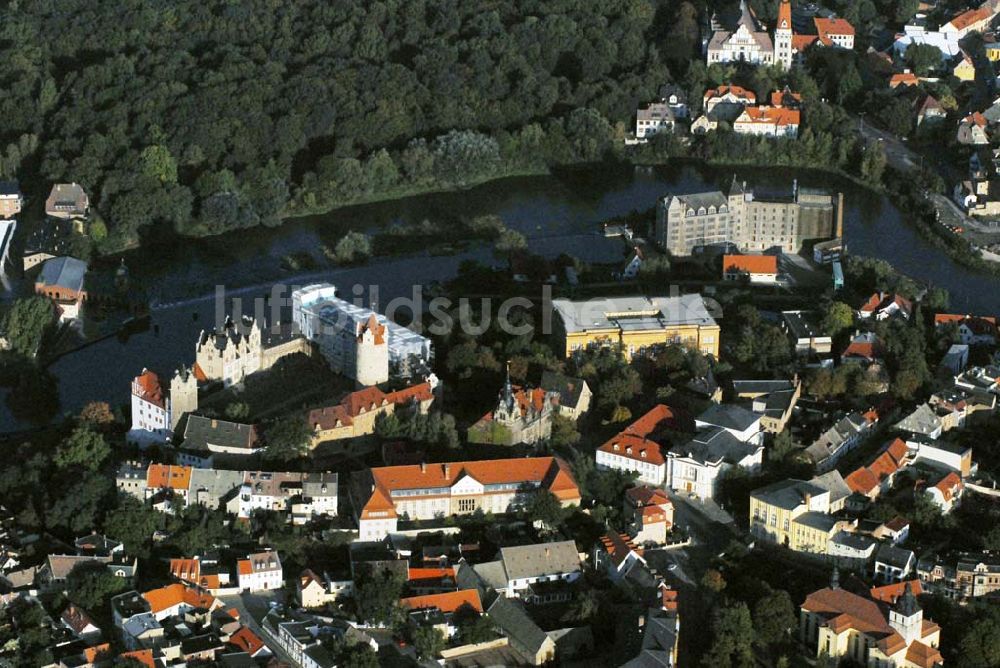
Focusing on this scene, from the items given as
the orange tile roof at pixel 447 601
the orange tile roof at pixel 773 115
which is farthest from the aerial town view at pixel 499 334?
the orange tile roof at pixel 773 115

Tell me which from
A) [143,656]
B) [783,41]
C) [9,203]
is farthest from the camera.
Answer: [783,41]

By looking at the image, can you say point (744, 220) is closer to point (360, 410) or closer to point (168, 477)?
point (360, 410)

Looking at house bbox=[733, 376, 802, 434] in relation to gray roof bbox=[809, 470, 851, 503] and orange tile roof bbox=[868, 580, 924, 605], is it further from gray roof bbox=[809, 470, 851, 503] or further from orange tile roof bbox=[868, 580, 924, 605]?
orange tile roof bbox=[868, 580, 924, 605]

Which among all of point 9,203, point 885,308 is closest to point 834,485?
point 885,308

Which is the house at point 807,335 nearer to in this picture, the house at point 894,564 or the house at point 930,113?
the house at point 894,564

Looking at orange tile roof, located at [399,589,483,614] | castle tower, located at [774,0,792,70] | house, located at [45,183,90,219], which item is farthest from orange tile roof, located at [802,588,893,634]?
castle tower, located at [774,0,792,70]

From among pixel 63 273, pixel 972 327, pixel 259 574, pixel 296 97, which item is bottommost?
pixel 259 574
